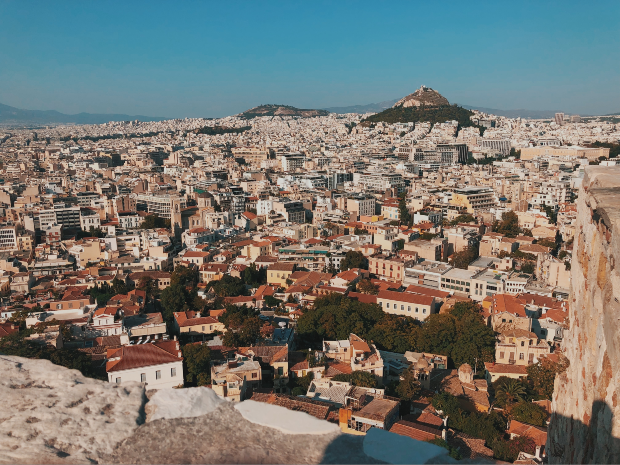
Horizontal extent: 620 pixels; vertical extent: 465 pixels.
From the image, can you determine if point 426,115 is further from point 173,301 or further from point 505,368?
point 505,368

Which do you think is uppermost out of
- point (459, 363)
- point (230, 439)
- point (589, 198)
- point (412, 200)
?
point (589, 198)

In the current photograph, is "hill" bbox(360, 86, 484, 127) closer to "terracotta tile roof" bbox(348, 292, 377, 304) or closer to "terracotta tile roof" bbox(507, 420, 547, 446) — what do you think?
"terracotta tile roof" bbox(348, 292, 377, 304)

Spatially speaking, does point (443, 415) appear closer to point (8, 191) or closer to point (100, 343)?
point (100, 343)

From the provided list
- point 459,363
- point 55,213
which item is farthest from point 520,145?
point 459,363

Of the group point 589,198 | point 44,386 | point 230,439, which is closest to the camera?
point 230,439

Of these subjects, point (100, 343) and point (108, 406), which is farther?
point (100, 343)
